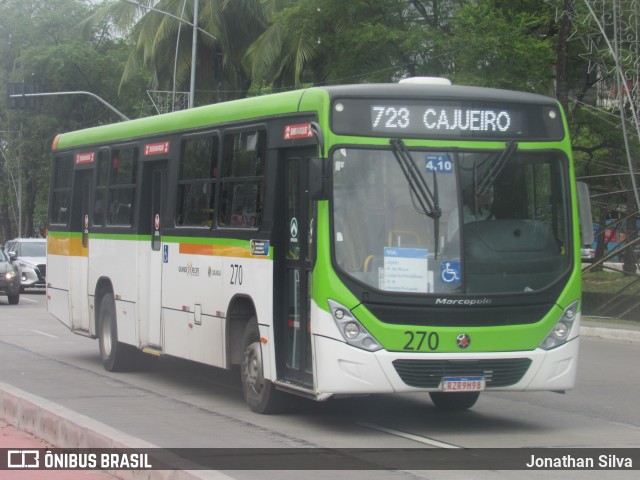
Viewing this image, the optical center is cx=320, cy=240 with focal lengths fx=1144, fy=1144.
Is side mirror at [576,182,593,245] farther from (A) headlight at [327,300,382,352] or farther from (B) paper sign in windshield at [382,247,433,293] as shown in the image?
(A) headlight at [327,300,382,352]

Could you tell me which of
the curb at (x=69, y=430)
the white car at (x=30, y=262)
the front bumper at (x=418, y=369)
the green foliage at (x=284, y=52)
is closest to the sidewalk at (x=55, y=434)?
the curb at (x=69, y=430)

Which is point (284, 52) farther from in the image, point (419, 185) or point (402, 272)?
point (402, 272)

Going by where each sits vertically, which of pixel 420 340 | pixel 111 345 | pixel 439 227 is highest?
pixel 439 227

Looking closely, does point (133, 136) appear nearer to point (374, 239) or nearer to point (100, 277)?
point (100, 277)

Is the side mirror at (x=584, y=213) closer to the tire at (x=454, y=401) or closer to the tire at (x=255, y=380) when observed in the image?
the tire at (x=454, y=401)

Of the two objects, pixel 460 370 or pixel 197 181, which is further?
pixel 197 181

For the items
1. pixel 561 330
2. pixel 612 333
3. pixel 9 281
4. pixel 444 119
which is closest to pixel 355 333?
pixel 561 330

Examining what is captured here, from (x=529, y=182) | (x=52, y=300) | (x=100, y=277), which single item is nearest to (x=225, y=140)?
(x=529, y=182)

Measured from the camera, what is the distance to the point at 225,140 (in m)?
12.2

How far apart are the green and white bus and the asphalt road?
0.45 metres

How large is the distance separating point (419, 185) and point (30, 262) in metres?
30.3

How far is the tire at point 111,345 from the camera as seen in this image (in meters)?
15.3

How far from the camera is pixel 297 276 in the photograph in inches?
417

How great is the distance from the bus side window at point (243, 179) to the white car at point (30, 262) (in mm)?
27022
